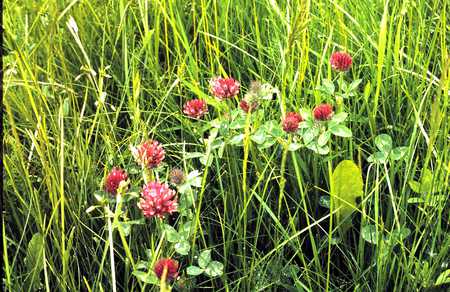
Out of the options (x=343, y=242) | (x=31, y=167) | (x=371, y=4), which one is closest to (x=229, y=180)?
(x=343, y=242)

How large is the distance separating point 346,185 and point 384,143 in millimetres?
105

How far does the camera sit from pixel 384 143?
1.31 m

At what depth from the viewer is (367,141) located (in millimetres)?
1416

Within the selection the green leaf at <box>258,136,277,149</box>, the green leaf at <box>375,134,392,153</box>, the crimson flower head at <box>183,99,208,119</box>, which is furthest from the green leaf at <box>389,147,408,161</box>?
the crimson flower head at <box>183,99,208,119</box>

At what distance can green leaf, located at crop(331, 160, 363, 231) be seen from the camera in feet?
A: 4.27

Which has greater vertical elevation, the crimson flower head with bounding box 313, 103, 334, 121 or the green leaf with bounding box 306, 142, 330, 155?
the crimson flower head with bounding box 313, 103, 334, 121

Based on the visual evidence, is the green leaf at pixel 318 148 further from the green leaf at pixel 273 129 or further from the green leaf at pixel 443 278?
the green leaf at pixel 443 278

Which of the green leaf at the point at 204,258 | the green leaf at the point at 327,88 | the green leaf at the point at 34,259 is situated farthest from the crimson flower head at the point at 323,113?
the green leaf at the point at 34,259

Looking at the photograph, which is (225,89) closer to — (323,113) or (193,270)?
(323,113)

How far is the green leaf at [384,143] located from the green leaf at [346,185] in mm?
58

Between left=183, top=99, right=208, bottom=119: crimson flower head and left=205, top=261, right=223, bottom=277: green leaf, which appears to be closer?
left=205, top=261, right=223, bottom=277: green leaf

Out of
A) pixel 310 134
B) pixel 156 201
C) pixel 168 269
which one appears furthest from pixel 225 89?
pixel 168 269

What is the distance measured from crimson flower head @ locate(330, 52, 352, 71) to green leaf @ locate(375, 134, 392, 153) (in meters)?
0.15

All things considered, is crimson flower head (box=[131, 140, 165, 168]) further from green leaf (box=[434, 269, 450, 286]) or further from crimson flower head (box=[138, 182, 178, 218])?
green leaf (box=[434, 269, 450, 286])
